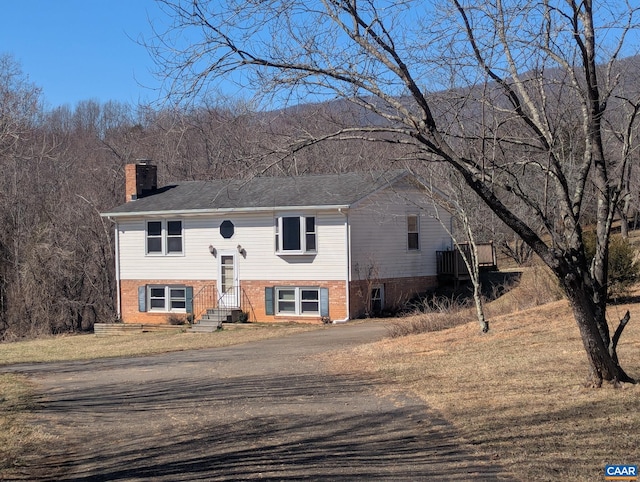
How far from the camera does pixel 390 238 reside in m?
30.9

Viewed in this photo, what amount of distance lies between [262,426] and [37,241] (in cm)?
3313

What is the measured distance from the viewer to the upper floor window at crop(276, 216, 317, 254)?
2966 cm

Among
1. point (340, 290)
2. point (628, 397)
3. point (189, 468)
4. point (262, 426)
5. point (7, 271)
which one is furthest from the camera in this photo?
point (7, 271)

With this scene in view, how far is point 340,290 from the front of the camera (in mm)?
29234

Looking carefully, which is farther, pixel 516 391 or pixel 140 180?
pixel 140 180

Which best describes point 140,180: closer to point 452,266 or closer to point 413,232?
point 413,232

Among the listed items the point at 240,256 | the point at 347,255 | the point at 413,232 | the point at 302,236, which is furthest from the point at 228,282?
the point at 413,232

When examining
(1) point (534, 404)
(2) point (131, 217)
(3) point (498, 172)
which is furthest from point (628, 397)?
(2) point (131, 217)

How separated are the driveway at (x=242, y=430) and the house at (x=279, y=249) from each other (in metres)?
13.3

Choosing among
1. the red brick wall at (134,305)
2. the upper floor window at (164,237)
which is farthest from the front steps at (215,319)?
the upper floor window at (164,237)

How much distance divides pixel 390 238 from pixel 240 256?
5846mm

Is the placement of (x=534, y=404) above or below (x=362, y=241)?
below

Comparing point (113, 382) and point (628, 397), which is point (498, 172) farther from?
point (113, 382)

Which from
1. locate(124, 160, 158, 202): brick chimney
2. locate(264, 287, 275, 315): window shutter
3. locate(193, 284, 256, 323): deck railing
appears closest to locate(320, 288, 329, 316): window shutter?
locate(264, 287, 275, 315): window shutter
